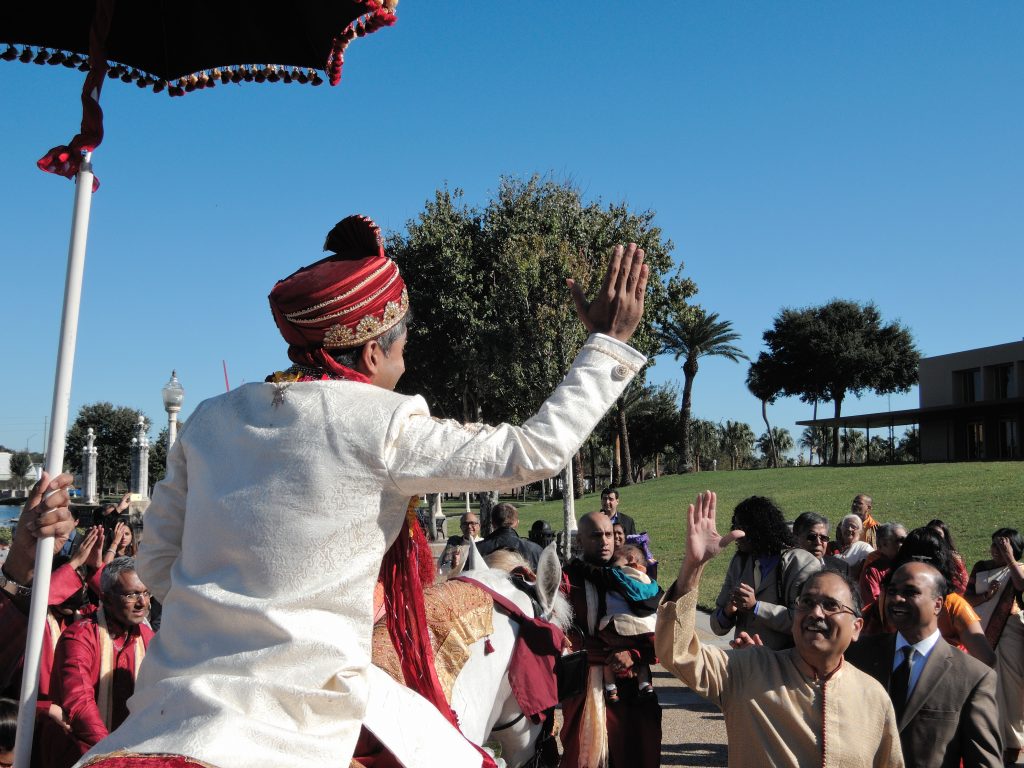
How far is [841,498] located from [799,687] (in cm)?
2840

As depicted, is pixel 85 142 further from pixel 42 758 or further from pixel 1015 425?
pixel 1015 425

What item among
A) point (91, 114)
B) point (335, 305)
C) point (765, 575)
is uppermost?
point (91, 114)

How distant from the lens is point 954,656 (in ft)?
14.0

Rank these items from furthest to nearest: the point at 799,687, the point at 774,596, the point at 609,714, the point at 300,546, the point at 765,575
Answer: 1. the point at 765,575
2. the point at 774,596
3. the point at 609,714
4. the point at 799,687
5. the point at 300,546

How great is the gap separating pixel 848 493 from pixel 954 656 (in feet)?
95.0

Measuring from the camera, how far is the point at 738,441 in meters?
75.1

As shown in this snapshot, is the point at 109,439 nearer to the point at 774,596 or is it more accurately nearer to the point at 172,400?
the point at 172,400

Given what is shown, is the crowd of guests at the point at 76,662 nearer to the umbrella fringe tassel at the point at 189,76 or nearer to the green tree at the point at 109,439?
the umbrella fringe tassel at the point at 189,76

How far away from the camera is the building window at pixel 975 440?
159 feet

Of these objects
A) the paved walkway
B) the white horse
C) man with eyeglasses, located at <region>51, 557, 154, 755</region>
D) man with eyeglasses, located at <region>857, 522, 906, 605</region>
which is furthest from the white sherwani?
man with eyeglasses, located at <region>857, 522, 906, 605</region>

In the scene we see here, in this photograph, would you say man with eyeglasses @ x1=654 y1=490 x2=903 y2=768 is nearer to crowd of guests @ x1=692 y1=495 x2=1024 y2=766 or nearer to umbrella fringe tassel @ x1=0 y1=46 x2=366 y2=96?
crowd of guests @ x1=692 y1=495 x2=1024 y2=766

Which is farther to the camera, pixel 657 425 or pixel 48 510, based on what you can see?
pixel 657 425

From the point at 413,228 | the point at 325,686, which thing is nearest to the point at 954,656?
the point at 325,686

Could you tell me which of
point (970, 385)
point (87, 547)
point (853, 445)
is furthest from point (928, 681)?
point (853, 445)
